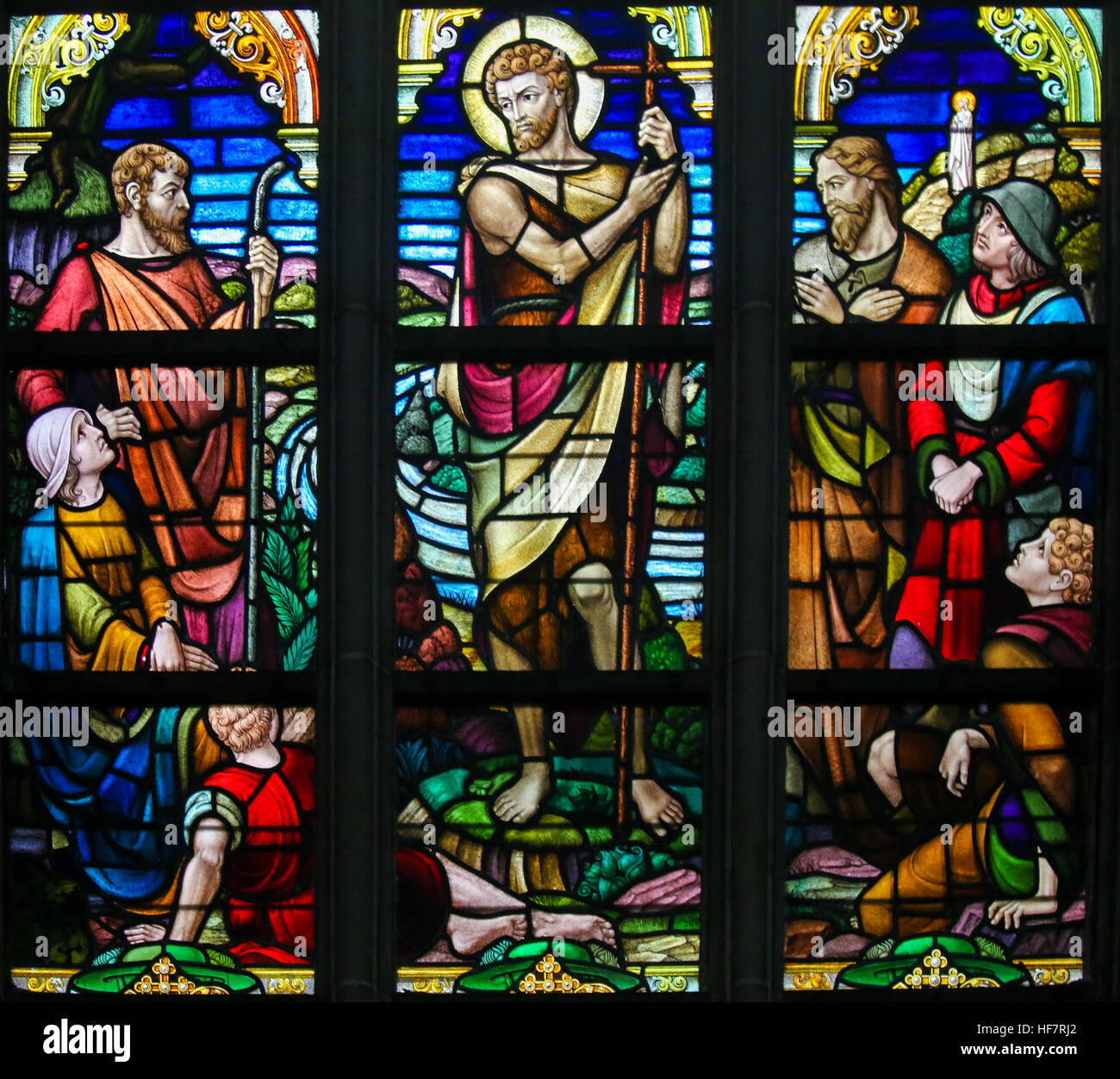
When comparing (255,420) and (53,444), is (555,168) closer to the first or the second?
(255,420)

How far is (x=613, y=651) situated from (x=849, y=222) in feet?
7.40

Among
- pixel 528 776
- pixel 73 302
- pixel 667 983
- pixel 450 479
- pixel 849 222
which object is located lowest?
pixel 667 983

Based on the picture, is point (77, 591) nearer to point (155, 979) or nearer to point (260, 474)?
point (260, 474)

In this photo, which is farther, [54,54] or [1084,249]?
[54,54]

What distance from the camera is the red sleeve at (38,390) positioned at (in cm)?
771

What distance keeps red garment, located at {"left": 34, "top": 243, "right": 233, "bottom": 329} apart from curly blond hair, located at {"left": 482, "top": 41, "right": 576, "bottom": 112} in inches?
62.1

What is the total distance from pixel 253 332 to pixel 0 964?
304cm

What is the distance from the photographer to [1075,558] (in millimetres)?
7617

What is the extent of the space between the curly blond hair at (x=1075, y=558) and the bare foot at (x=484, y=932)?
2.86m

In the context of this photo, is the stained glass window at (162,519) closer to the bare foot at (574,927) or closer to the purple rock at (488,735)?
the purple rock at (488,735)

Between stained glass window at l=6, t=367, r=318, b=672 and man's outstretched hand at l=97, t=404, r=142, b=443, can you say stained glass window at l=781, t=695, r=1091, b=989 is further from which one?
man's outstretched hand at l=97, t=404, r=142, b=443

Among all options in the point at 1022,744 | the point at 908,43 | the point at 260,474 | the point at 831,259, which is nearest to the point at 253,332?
the point at 260,474

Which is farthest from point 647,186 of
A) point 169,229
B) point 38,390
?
point 38,390

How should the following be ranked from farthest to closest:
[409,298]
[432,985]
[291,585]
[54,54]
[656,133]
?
[54,54]
[656,133]
[409,298]
[291,585]
[432,985]
